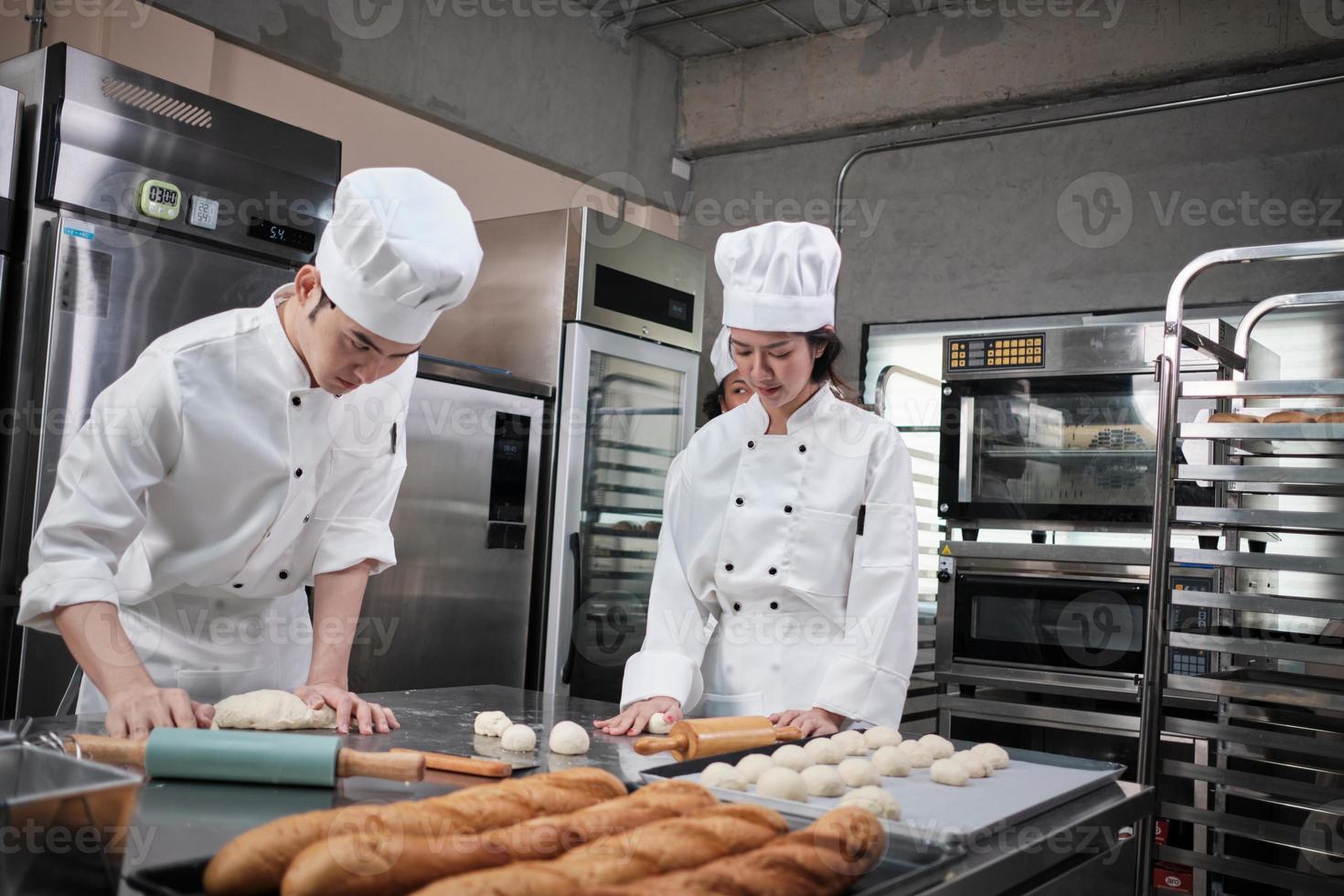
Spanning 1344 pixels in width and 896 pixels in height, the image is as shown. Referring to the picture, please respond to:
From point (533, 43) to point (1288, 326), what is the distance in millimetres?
3564

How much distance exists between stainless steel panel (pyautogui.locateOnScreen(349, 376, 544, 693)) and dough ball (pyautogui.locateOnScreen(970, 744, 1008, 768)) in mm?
2358

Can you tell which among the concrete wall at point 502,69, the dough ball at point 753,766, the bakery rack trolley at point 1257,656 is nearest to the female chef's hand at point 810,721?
the dough ball at point 753,766

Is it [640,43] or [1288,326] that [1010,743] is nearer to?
[1288,326]

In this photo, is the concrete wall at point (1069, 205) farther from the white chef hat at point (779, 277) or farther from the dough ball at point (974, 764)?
the dough ball at point (974, 764)

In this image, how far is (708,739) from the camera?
1527 mm

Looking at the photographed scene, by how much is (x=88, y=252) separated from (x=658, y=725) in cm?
198

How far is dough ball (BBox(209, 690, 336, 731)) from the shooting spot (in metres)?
1.46

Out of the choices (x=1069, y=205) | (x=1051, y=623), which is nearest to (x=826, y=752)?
(x=1051, y=623)

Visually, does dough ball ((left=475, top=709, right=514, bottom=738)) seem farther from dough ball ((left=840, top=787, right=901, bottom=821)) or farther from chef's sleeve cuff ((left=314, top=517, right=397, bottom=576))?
dough ball ((left=840, top=787, right=901, bottom=821))

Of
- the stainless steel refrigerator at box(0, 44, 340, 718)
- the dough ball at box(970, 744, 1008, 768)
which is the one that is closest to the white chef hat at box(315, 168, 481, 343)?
the dough ball at box(970, 744, 1008, 768)

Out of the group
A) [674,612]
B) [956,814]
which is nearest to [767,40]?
[674,612]

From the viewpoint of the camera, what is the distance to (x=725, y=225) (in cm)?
600

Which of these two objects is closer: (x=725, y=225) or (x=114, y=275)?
(x=114, y=275)

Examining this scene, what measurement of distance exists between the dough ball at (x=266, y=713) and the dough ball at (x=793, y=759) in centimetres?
65
